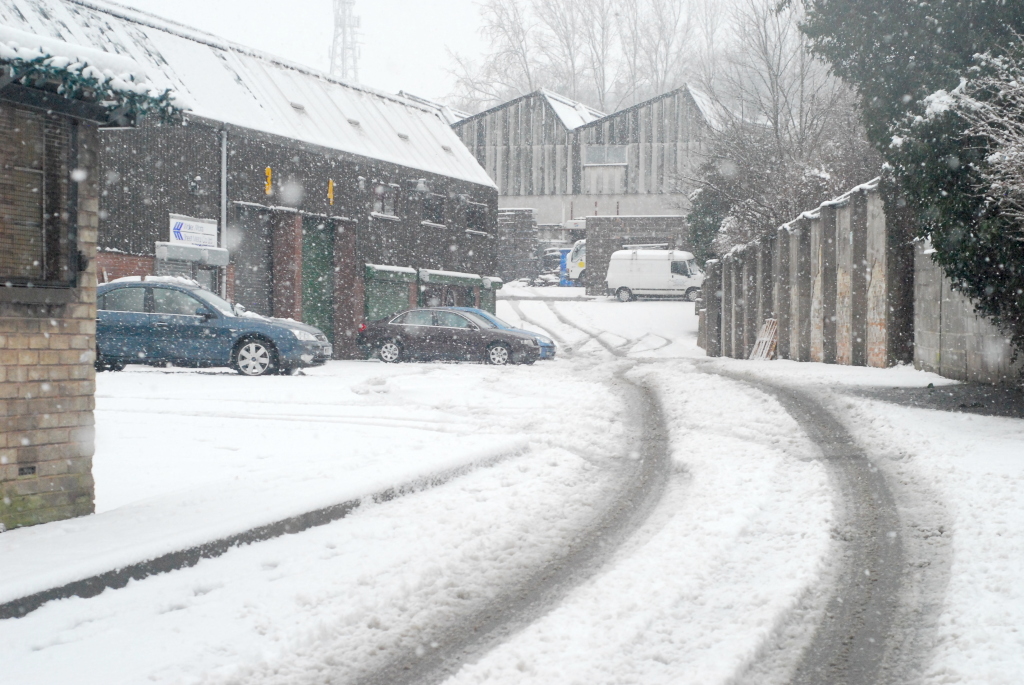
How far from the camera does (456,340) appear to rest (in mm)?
22062

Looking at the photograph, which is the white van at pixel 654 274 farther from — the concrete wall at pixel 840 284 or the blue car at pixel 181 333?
the blue car at pixel 181 333

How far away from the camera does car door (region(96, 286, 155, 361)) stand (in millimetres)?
16250

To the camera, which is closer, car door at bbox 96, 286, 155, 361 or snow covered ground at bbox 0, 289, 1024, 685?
snow covered ground at bbox 0, 289, 1024, 685

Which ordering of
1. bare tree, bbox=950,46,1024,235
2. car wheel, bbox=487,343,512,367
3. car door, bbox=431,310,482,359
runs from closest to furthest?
bare tree, bbox=950,46,1024,235, car wheel, bbox=487,343,512,367, car door, bbox=431,310,482,359

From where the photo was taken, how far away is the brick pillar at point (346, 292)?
2600 cm

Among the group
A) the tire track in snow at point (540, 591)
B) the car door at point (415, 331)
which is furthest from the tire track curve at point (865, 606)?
the car door at point (415, 331)

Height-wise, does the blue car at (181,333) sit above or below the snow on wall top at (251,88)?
below

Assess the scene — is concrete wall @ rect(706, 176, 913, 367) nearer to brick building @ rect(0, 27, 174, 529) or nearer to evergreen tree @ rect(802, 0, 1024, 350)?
evergreen tree @ rect(802, 0, 1024, 350)

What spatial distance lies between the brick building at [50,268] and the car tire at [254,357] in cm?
1060

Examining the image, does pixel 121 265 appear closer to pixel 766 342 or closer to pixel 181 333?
pixel 181 333

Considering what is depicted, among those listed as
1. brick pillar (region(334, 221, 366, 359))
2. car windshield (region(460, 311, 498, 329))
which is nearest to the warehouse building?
brick pillar (region(334, 221, 366, 359))

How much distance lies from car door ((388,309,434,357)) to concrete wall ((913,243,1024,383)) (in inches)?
430

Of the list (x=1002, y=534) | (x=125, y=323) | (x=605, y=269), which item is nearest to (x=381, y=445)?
(x=1002, y=534)

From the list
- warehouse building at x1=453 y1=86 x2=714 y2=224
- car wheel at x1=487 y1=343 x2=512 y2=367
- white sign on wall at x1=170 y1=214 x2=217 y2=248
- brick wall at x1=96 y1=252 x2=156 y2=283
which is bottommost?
car wheel at x1=487 y1=343 x2=512 y2=367
